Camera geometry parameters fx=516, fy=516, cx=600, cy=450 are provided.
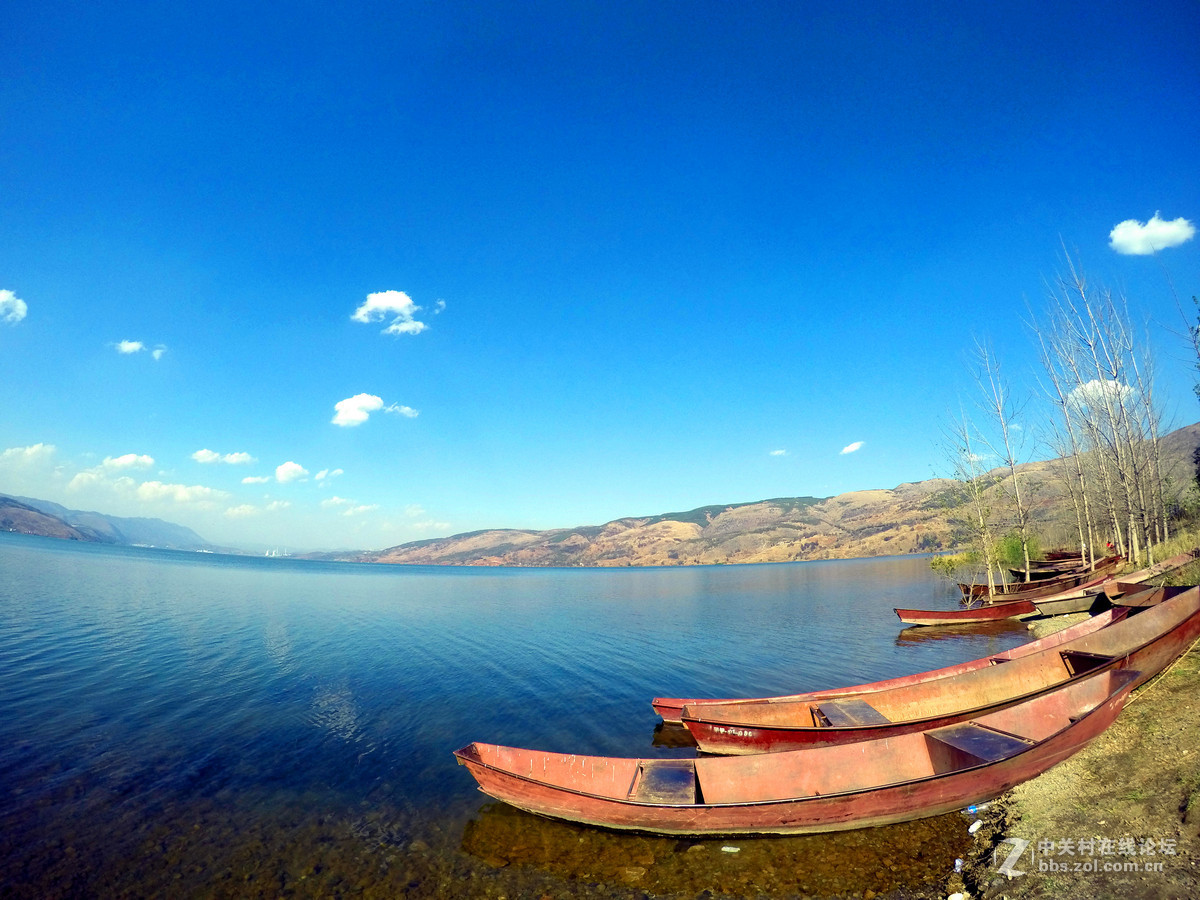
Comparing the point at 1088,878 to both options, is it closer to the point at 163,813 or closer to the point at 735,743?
the point at 735,743

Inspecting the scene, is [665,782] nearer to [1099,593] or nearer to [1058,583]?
[1099,593]

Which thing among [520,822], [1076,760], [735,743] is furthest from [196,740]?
[1076,760]

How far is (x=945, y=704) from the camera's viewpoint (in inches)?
484

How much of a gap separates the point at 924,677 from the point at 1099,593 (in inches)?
711

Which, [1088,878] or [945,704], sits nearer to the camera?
[1088,878]

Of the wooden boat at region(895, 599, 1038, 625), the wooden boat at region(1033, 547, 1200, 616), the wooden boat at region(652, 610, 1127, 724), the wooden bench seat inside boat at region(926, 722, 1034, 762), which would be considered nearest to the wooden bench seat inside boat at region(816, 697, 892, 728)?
the wooden boat at region(652, 610, 1127, 724)

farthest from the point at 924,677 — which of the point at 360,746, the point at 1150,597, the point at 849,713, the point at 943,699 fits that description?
the point at 360,746

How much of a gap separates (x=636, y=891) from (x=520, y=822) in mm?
2970

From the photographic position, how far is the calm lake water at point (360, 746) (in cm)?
802

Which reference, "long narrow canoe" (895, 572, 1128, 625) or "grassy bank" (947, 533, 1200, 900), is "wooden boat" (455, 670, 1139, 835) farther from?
"long narrow canoe" (895, 572, 1128, 625)

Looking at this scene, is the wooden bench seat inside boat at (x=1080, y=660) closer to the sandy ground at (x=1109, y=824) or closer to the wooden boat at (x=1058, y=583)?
the sandy ground at (x=1109, y=824)

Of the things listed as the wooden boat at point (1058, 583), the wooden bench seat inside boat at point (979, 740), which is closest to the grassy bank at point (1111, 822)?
the wooden bench seat inside boat at point (979, 740)

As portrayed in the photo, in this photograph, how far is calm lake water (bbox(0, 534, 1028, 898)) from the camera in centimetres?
802

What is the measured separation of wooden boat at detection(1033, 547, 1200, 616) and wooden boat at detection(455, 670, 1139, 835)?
1772cm
